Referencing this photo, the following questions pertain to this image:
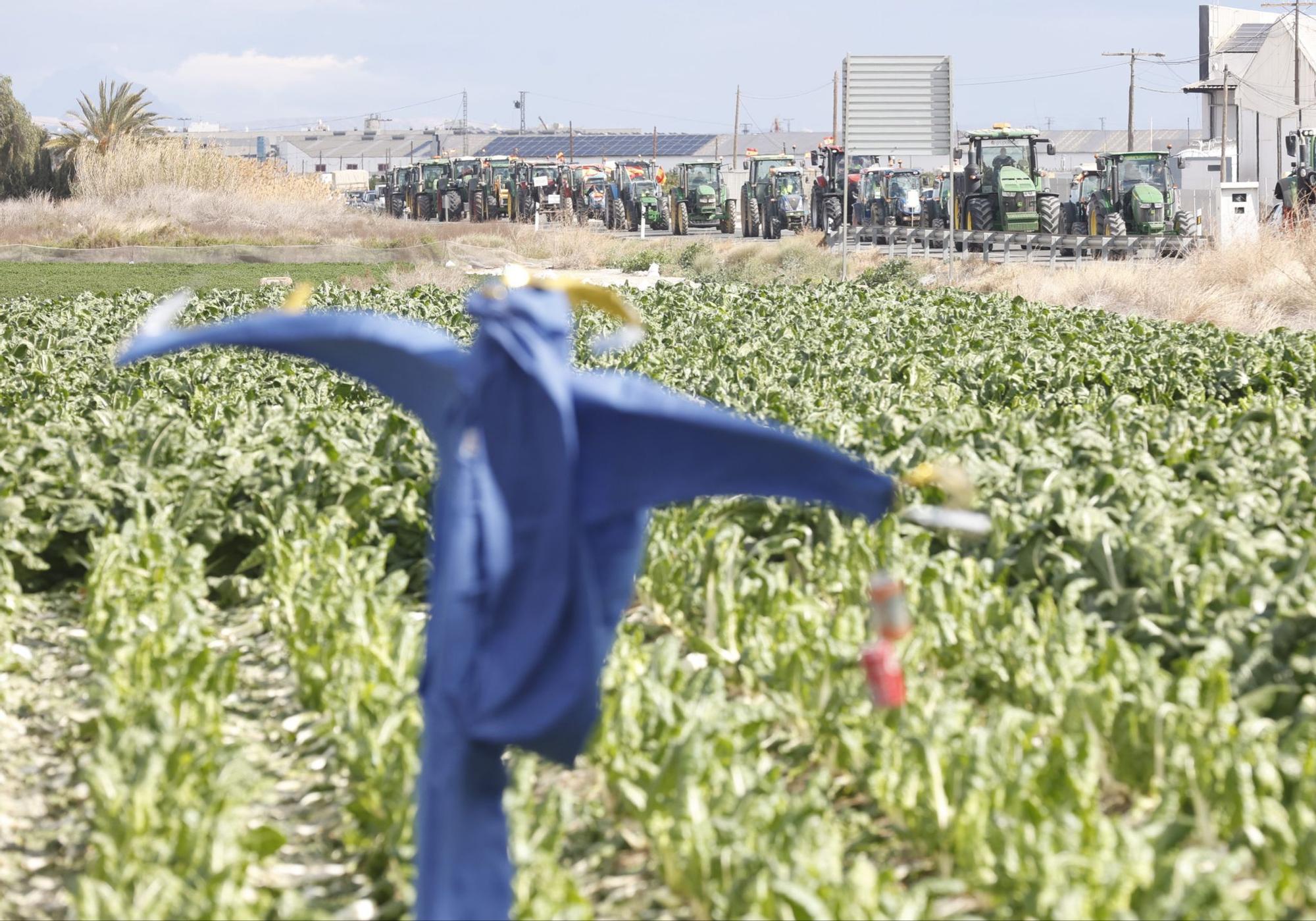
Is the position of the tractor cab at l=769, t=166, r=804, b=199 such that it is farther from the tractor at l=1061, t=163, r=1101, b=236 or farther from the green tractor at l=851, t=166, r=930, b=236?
the tractor at l=1061, t=163, r=1101, b=236

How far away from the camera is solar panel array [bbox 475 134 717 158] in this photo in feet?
352

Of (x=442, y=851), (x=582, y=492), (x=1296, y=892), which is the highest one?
(x=582, y=492)

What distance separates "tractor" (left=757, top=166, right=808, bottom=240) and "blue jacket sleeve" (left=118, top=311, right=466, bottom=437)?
3431cm

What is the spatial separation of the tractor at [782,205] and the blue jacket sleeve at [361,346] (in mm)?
34306

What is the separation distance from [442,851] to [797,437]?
Result: 3.21ft

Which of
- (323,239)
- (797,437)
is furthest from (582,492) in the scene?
(323,239)

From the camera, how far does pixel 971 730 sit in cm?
383

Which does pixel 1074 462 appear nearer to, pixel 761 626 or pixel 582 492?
pixel 761 626

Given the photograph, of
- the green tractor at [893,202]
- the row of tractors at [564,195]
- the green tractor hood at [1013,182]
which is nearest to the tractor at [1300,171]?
the green tractor hood at [1013,182]

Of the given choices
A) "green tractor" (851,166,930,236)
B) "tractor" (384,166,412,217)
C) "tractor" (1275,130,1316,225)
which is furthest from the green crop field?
"tractor" (384,166,412,217)

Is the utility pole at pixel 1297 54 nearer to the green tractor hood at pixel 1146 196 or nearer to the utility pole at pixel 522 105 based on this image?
→ the green tractor hood at pixel 1146 196

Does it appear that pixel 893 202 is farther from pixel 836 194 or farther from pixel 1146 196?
pixel 1146 196

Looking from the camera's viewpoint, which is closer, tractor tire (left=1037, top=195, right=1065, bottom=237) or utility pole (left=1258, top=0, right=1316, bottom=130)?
tractor tire (left=1037, top=195, right=1065, bottom=237)

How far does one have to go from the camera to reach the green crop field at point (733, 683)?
3381 millimetres
